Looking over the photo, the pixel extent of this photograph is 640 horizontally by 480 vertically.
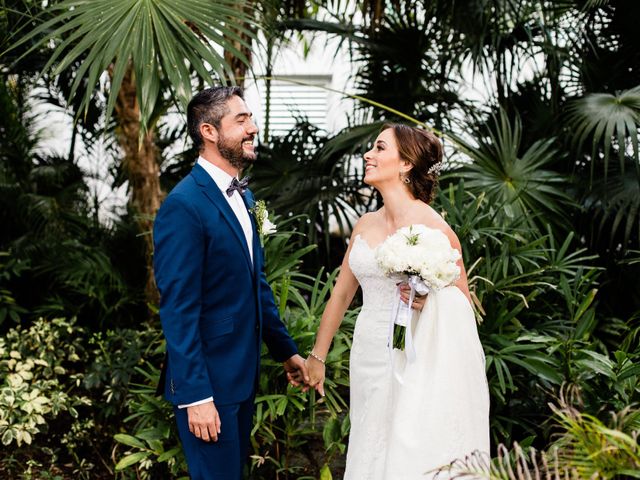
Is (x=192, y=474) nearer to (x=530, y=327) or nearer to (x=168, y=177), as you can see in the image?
(x=530, y=327)

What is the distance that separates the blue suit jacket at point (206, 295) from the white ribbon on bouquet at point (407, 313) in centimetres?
49

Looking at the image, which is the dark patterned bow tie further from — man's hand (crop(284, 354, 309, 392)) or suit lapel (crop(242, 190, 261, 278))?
man's hand (crop(284, 354, 309, 392))

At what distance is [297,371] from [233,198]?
30.1 inches

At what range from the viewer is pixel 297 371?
3129mm

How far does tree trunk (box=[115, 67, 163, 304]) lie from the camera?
16.2ft

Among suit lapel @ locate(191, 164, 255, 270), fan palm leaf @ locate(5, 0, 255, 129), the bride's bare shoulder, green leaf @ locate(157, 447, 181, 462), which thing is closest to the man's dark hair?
suit lapel @ locate(191, 164, 255, 270)

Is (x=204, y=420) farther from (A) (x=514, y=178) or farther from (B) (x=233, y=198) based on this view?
(A) (x=514, y=178)

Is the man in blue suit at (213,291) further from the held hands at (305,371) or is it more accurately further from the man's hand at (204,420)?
the held hands at (305,371)

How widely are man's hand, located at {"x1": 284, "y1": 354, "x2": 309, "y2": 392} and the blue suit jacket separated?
290mm

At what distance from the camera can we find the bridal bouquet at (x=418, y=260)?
2719 millimetres

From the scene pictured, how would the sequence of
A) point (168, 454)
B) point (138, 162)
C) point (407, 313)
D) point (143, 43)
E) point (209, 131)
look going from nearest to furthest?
point (209, 131) < point (407, 313) < point (143, 43) < point (168, 454) < point (138, 162)

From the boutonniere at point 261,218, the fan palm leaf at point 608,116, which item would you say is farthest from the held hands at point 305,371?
the fan palm leaf at point 608,116

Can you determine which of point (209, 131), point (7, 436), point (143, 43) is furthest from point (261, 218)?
point (7, 436)

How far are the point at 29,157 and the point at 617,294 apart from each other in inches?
175
